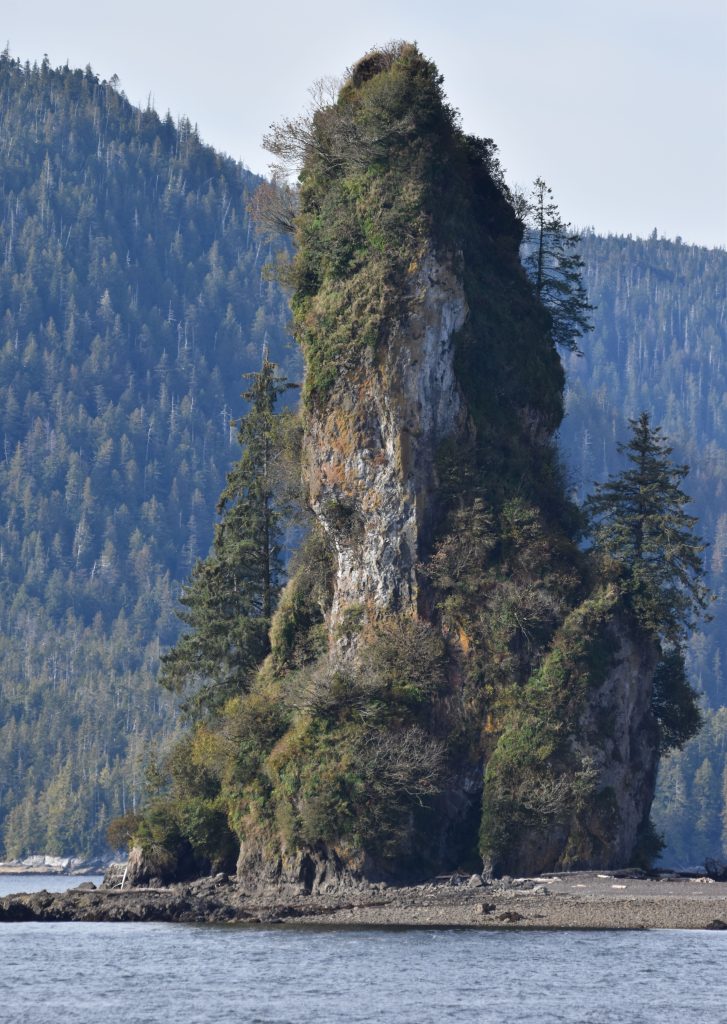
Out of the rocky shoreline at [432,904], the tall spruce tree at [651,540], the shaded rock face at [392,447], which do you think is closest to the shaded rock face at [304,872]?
the rocky shoreline at [432,904]

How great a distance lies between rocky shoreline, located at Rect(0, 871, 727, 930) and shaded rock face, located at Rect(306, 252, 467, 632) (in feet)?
45.6

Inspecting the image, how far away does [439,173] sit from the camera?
299 ft

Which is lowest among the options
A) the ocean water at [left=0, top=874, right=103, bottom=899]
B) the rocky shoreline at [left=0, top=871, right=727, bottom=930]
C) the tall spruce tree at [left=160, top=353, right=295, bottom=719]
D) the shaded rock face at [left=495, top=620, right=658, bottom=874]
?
the ocean water at [left=0, top=874, right=103, bottom=899]

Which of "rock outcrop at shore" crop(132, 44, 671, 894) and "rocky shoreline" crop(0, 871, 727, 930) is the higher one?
"rock outcrop at shore" crop(132, 44, 671, 894)

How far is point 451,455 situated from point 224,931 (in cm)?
2574

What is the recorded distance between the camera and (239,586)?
97.2m

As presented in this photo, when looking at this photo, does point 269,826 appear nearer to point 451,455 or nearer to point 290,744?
point 290,744

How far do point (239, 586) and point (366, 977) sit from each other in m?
38.4

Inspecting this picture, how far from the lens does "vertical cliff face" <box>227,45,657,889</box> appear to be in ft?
272

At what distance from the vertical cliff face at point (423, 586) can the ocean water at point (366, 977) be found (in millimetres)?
11290

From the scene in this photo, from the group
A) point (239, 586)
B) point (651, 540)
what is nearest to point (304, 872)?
point (239, 586)

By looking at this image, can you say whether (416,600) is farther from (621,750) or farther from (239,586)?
(239,586)

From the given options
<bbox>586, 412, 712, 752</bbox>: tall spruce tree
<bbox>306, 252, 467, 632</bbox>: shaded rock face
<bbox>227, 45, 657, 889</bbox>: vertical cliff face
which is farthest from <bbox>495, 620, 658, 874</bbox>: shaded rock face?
<bbox>306, 252, 467, 632</bbox>: shaded rock face

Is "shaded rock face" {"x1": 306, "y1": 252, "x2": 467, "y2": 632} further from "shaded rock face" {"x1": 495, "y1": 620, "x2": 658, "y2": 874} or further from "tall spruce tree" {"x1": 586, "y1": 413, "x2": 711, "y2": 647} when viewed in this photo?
"shaded rock face" {"x1": 495, "y1": 620, "x2": 658, "y2": 874}
